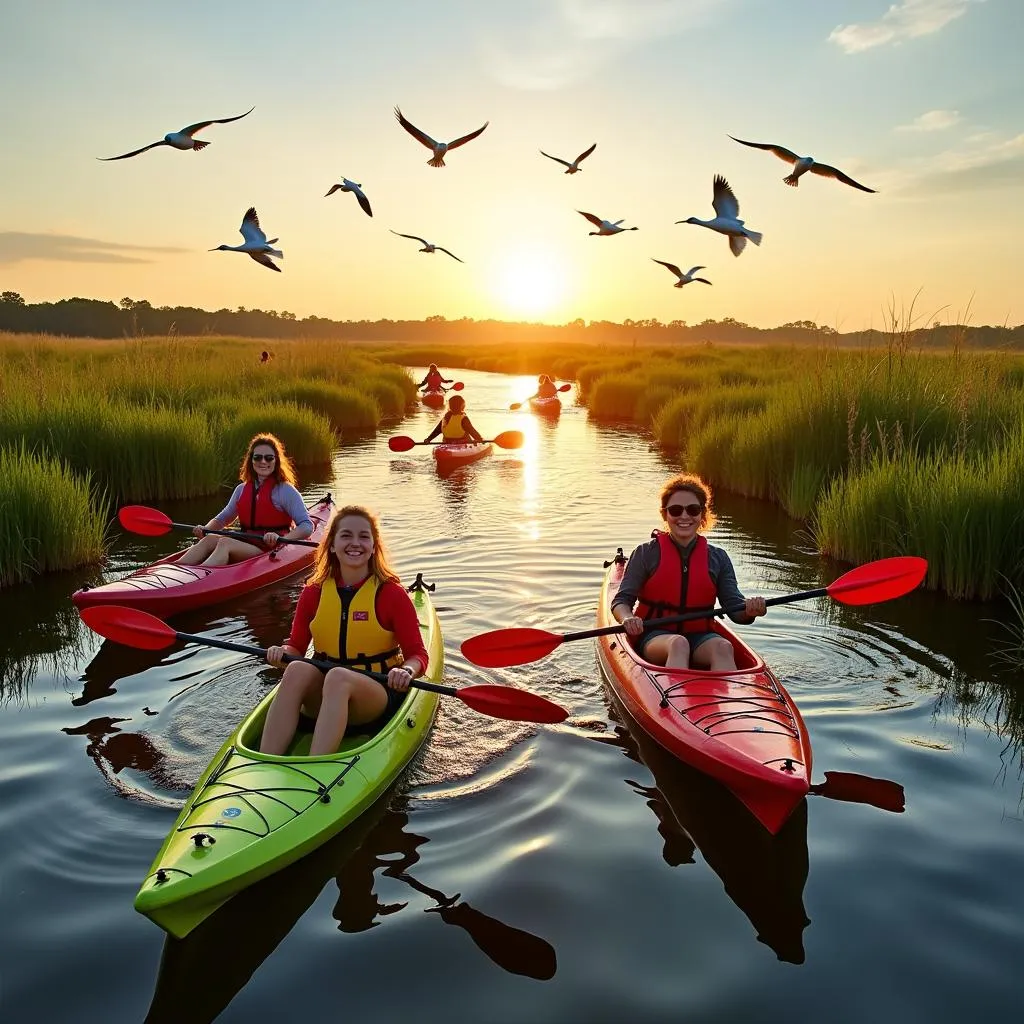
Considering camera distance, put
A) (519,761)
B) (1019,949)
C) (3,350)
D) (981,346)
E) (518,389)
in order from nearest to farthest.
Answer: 1. (1019,949)
2. (519,761)
3. (981,346)
4. (3,350)
5. (518,389)

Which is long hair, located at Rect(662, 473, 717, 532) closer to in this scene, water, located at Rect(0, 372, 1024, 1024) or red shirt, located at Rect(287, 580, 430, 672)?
water, located at Rect(0, 372, 1024, 1024)

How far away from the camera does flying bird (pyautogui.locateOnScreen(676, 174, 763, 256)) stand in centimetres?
795

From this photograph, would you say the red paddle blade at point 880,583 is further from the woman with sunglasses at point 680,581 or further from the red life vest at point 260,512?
the red life vest at point 260,512

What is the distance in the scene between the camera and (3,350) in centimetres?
1923

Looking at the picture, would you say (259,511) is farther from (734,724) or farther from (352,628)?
(734,724)

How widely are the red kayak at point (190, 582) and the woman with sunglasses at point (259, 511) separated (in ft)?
0.45

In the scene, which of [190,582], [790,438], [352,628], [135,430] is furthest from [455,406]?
[352,628]

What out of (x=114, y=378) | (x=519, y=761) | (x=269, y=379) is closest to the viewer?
(x=519, y=761)

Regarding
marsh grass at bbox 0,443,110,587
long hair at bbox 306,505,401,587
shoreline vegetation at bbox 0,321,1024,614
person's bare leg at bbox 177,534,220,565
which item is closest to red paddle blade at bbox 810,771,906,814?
long hair at bbox 306,505,401,587

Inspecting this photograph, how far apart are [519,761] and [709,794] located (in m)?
0.93

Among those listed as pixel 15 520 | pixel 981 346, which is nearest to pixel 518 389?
pixel 981 346

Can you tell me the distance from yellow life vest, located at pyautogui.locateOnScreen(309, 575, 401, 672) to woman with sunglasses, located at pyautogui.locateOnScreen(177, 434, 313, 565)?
2894 mm

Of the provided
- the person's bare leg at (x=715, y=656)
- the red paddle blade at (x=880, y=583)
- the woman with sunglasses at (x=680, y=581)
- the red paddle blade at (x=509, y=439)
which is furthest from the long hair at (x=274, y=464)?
the red paddle blade at (x=509, y=439)

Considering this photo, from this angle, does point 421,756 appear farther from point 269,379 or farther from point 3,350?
point 3,350
